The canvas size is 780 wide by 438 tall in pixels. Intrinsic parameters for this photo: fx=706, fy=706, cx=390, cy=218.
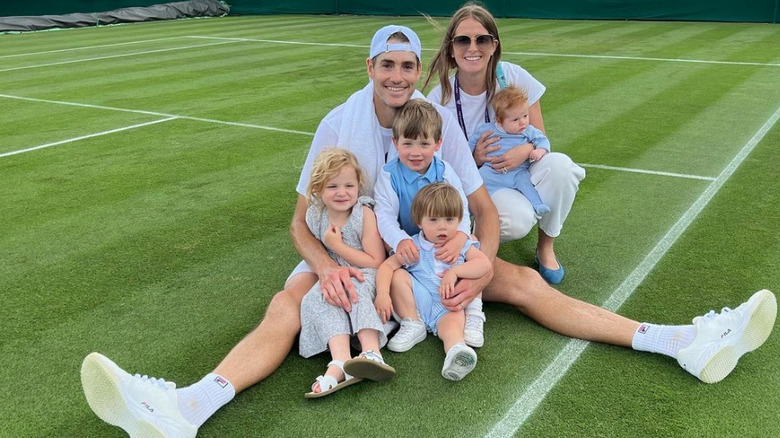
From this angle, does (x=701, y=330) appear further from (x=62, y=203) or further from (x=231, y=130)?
(x=231, y=130)

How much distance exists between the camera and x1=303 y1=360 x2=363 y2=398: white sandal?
10.6ft

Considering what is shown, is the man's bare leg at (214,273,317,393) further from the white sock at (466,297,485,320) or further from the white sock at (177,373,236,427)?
the white sock at (466,297,485,320)

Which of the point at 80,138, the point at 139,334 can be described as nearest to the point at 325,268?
the point at 139,334

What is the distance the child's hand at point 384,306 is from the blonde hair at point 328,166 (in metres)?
0.68

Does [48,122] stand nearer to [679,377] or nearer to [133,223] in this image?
[133,223]

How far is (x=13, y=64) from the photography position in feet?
49.1

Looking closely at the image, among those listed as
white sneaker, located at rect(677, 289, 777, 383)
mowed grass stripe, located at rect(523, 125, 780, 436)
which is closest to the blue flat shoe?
mowed grass stripe, located at rect(523, 125, 780, 436)

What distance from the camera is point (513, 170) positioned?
4.59 meters

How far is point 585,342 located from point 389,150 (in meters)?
1.52

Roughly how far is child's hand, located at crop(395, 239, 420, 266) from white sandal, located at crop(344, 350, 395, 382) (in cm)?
57

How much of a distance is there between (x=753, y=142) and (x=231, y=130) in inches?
238

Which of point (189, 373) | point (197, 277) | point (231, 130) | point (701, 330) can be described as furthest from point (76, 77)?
point (701, 330)

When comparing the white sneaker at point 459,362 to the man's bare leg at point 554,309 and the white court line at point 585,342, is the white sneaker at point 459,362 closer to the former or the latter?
the white court line at point 585,342

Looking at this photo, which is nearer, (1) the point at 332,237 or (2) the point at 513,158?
(1) the point at 332,237
